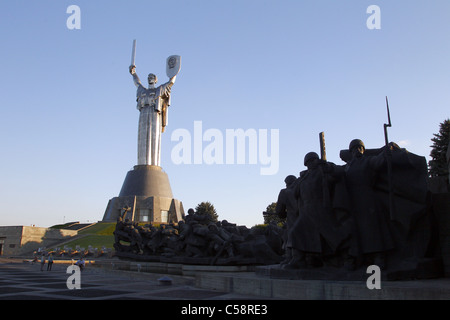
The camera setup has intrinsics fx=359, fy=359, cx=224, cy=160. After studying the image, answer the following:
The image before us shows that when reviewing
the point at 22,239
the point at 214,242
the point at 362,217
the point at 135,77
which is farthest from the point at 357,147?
the point at 135,77

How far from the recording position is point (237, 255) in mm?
13742

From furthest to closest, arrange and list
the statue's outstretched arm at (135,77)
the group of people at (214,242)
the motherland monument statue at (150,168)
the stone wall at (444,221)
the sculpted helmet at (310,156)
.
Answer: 1. the statue's outstretched arm at (135,77)
2. the motherland monument statue at (150,168)
3. the group of people at (214,242)
4. the sculpted helmet at (310,156)
5. the stone wall at (444,221)

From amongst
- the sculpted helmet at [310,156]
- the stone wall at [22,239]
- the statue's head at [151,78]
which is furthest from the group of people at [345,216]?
the statue's head at [151,78]

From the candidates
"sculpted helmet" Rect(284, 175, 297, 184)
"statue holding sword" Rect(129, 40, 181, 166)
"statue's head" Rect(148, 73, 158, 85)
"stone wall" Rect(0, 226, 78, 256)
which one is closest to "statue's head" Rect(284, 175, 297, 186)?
"sculpted helmet" Rect(284, 175, 297, 184)

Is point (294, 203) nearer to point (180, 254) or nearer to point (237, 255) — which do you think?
point (237, 255)

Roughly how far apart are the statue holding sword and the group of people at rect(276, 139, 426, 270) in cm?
4791

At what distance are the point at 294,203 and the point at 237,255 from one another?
6.00 m

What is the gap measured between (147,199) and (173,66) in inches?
809

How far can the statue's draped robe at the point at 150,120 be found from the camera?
53.6m

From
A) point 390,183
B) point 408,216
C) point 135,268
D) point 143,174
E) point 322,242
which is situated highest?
point 143,174

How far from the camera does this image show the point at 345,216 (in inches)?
286

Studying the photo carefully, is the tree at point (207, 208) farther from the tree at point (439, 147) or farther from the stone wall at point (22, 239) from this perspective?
the tree at point (439, 147)

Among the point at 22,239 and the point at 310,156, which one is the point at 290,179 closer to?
the point at 310,156
